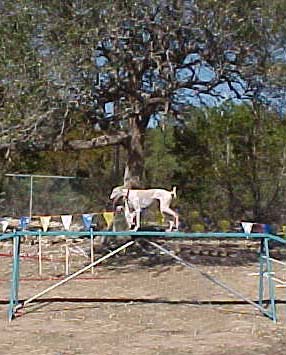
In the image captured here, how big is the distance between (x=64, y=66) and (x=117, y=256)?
518 centimetres

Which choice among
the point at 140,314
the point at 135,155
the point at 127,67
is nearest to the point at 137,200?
the point at 135,155

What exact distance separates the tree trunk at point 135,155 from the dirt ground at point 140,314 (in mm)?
1731

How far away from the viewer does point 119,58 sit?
11703 mm

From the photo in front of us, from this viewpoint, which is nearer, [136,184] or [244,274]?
[244,274]

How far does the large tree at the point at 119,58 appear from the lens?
36.3 ft

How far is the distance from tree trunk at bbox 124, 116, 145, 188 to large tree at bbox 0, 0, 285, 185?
1.17 m

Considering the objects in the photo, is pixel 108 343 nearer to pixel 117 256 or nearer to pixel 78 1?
pixel 78 1

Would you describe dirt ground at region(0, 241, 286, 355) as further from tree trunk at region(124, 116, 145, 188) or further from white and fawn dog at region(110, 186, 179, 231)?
tree trunk at region(124, 116, 145, 188)

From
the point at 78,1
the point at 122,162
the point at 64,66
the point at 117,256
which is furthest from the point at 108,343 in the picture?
the point at 122,162

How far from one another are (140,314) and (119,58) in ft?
15.0

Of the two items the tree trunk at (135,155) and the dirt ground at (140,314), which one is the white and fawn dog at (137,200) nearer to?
the tree trunk at (135,155)

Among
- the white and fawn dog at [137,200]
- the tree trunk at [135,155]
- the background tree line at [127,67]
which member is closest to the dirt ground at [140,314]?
the white and fawn dog at [137,200]

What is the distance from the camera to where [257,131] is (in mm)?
17406

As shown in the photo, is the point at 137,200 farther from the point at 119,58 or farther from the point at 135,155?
the point at 119,58
